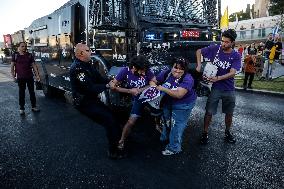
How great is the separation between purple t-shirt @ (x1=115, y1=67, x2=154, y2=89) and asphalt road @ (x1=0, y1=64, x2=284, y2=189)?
3.41 ft

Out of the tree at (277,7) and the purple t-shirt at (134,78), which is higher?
the tree at (277,7)

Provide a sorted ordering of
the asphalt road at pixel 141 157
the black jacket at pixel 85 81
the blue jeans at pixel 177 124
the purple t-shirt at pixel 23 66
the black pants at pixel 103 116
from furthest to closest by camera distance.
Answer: the purple t-shirt at pixel 23 66 → the blue jeans at pixel 177 124 → the black pants at pixel 103 116 → the black jacket at pixel 85 81 → the asphalt road at pixel 141 157

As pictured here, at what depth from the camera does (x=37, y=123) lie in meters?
7.06

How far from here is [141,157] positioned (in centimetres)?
468

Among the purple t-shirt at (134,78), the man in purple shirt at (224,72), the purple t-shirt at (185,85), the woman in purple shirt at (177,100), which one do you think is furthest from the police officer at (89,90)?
the man in purple shirt at (224,72)

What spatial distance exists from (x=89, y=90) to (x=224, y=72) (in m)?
2.19

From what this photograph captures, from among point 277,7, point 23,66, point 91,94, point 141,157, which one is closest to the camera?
point 91,94

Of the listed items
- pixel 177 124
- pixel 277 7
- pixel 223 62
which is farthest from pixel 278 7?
pixel 177 124

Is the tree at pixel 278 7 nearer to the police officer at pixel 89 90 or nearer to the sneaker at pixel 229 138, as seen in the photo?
the sneaker at pixel 229 138

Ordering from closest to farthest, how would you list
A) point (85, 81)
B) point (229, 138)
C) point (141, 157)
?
point (85, 81) → point (141, 157) → point (229, 138)

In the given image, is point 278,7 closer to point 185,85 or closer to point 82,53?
point 185,85

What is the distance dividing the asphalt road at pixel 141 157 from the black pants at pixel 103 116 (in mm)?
321

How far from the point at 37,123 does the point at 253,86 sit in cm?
799

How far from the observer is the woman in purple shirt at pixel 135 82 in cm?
480
